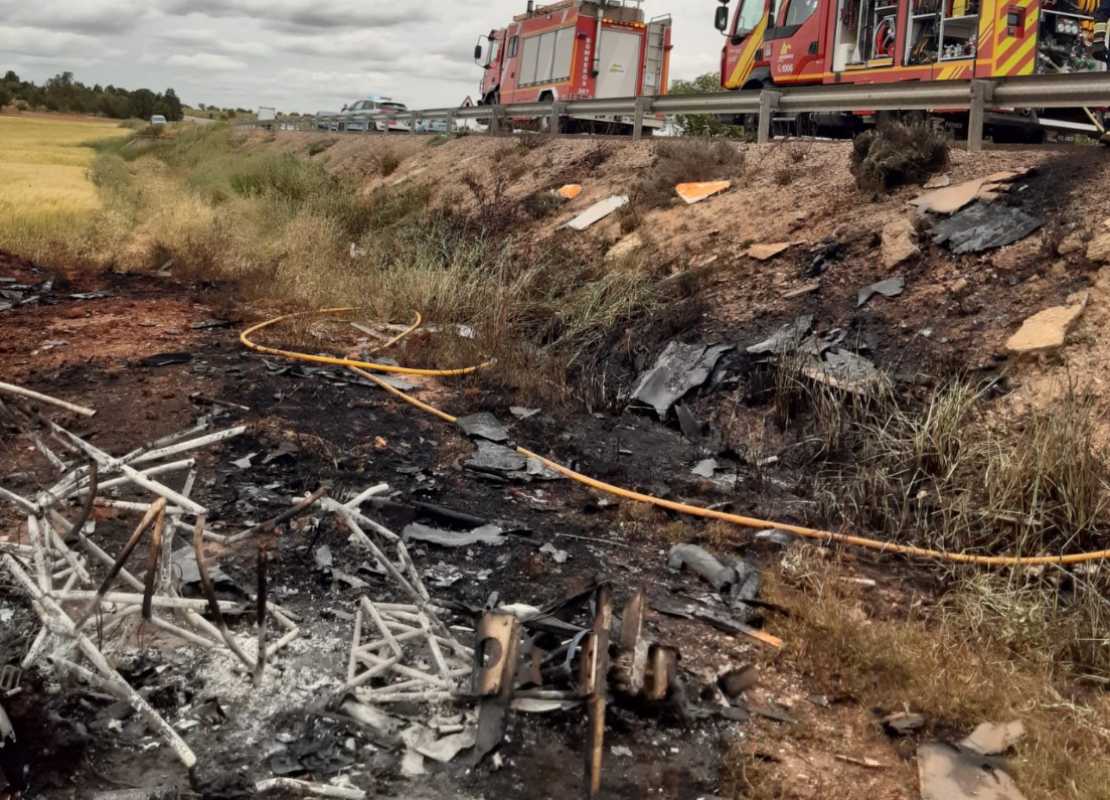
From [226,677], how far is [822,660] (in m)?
2.49

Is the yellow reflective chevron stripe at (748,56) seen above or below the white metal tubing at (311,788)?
above

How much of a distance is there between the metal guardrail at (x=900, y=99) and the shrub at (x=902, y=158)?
49 centimetres

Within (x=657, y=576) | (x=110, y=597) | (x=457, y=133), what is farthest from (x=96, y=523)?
(x=457, y=133)

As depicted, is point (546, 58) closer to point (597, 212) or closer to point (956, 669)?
point (597, 212)

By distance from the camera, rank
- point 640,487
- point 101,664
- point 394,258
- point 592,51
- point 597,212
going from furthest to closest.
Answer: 1. point 592,51
2. point 394,258
3. point 597,212
4. point 640,487
5. point 101,664

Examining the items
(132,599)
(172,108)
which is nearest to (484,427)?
(132,599)

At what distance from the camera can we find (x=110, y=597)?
124 inches

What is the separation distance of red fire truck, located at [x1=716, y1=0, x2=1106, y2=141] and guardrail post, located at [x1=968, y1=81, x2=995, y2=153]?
40 centimetres

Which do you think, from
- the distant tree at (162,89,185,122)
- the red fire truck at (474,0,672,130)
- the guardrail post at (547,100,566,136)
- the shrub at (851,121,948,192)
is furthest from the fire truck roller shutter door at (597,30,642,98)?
the distant tree at (162,89,185,122)

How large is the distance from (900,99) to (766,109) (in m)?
2.11

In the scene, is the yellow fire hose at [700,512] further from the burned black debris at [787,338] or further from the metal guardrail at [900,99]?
the metal guardrail at [900,99]

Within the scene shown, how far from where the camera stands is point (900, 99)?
10.7 metres

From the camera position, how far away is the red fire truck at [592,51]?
22.4 m

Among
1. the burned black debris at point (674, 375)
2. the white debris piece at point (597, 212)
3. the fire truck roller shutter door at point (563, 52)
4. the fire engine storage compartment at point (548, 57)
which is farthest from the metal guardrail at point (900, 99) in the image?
the fire engine storage compartment at point (548, 57)
